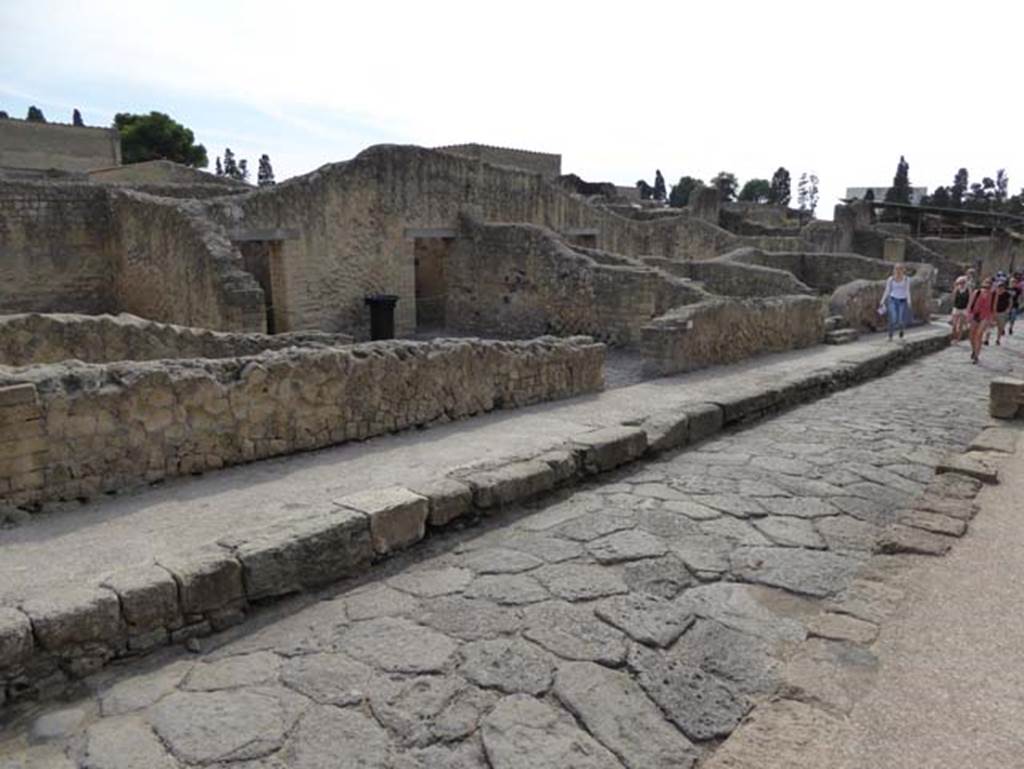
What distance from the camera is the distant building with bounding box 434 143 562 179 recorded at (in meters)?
24.7

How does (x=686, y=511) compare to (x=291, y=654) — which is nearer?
(x=291, y=654)

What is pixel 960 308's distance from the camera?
14555 mm

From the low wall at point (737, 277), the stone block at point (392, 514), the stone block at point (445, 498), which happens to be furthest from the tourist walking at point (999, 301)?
the stone block at point (392, 514)

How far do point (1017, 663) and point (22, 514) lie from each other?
4.67 meters

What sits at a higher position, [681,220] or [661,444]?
Answer: [681,220]

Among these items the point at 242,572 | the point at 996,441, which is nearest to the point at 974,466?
the point at 996,441

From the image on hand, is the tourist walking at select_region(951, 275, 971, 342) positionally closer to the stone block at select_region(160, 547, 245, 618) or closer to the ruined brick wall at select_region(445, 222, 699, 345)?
the ruined brick wall at select_region(445, 222, 699, 345)

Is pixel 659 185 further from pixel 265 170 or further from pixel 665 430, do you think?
pixel 665 430

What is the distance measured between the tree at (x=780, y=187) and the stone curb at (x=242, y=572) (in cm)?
8149

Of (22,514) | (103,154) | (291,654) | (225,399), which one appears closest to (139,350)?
(225,399)

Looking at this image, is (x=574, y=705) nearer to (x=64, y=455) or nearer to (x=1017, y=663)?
(x=1017, y=663)

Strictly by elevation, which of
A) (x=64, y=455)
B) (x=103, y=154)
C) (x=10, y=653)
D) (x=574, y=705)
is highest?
(x=103, y=154)

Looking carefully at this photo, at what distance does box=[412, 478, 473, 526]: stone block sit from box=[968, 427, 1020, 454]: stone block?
431cm

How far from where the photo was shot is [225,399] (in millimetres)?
4719
